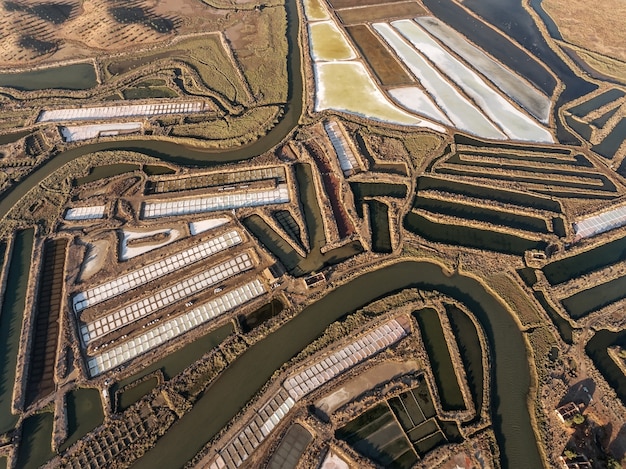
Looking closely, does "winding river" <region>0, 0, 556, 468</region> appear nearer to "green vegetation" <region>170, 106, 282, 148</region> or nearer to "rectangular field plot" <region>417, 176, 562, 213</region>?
"rectangular field plot" <region>417, 176, 562, 213</region>

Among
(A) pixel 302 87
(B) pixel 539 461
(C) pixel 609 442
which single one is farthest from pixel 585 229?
(A) pixel 302 87

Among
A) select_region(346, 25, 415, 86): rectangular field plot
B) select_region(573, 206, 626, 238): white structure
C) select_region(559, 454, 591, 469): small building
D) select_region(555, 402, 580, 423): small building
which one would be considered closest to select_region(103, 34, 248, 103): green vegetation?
select_region(346, 25, 415, 86): rectangular field plot

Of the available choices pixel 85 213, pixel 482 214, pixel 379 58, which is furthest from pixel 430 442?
pixel 379 58

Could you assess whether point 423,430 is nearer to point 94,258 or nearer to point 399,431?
point 399,431

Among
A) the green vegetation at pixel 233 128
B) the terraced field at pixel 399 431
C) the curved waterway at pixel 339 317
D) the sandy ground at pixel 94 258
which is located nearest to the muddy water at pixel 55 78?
the green vegetation at pixel 233 128

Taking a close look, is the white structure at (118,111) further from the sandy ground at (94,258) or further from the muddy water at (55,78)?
the sandy ground at (94,258)

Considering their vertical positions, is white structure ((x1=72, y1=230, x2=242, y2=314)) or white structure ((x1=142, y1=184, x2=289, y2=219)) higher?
white structure ((x1=142, y1=184, x2=289, y2=219))
